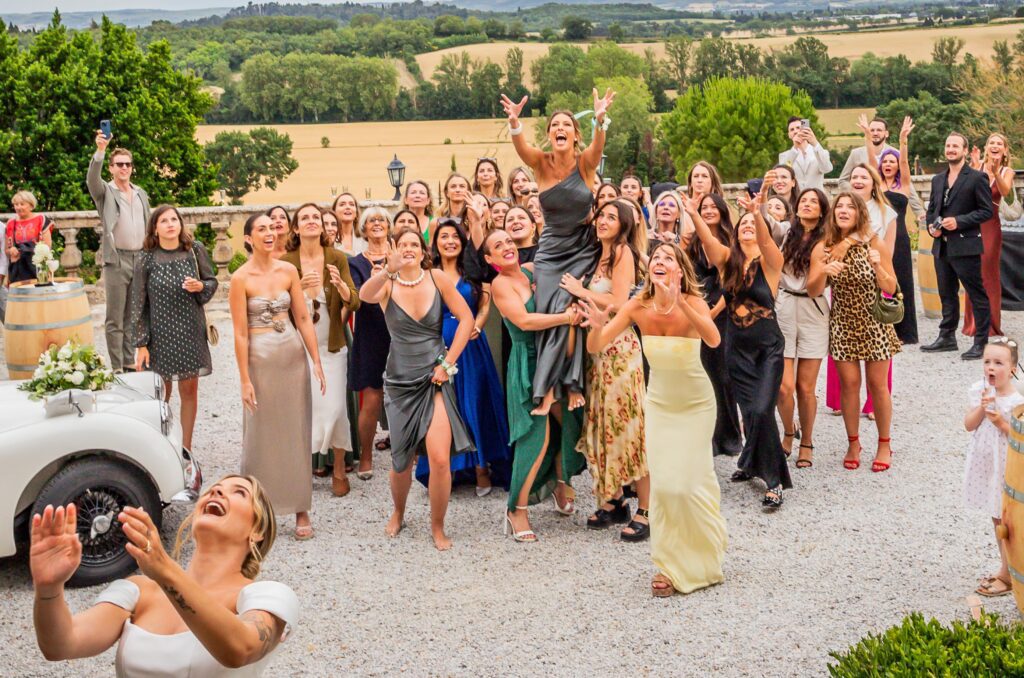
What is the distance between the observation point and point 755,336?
7.57 metres

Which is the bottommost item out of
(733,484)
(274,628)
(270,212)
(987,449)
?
(733,484)

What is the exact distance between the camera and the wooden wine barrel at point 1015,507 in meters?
5.02

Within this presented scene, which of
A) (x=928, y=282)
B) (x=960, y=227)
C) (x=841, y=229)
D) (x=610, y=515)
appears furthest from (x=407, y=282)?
Result: (x=928, y=282)

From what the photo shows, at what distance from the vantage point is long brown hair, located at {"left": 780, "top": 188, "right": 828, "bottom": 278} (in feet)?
26.0

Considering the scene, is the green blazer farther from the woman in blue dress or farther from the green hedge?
the green hedge

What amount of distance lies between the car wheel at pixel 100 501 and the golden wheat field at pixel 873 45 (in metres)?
A: 43.9

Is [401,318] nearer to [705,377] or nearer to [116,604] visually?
[705,377]

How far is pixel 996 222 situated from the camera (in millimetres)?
11141

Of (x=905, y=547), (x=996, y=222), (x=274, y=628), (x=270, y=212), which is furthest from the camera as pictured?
(x=996, y=222)

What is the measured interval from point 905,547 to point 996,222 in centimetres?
551

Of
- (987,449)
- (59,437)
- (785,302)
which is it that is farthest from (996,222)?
(59,437)

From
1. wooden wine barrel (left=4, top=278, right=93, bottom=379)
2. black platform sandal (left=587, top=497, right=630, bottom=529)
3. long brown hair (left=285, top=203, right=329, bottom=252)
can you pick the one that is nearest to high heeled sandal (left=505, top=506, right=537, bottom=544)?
black platform sandal (left=587, top=497, right=630, bottom=529)

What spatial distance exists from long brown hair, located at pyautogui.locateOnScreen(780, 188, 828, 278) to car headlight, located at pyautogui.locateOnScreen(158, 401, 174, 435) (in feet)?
13.4

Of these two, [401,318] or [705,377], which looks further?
[401,318]
